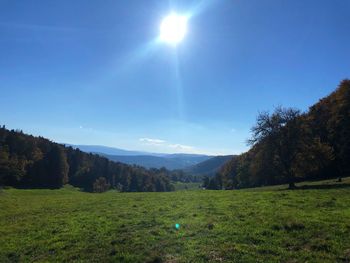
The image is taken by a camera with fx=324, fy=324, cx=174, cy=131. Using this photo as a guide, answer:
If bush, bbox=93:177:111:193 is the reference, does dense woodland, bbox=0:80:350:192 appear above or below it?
above

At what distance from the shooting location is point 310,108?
285ft

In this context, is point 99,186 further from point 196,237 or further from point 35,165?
point 196,237

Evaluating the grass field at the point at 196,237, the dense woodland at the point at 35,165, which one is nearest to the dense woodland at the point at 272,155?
the dense woodland at the point at 35,165

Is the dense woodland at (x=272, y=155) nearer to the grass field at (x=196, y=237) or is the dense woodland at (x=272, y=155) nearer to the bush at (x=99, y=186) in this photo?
the bush at (x=99, y=186)

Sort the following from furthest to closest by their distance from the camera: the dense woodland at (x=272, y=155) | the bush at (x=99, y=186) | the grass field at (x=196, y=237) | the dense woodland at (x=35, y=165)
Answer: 1. the bush at (x=99, y=186)
2. the dense woodland at (x=35, y=165)
3. the dense woodland at (x=272, y=155)
4. the grass field at (x=196, y=237)

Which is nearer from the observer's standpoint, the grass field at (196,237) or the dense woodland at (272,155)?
the grass field at (196,237)

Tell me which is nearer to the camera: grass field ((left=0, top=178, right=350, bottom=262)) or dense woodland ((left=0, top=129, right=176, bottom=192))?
grass field ((left=0, top=178, right=350, bottom=262))

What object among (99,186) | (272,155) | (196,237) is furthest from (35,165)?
(196,237)

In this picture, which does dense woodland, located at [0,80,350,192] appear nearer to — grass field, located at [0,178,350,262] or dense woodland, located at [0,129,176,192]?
dense woodland, located at [0,129,176,192]

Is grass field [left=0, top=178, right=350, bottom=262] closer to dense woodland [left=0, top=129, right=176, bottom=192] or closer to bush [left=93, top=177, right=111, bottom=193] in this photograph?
dense woodland [left=0, top=129, right=176, bottom=192]

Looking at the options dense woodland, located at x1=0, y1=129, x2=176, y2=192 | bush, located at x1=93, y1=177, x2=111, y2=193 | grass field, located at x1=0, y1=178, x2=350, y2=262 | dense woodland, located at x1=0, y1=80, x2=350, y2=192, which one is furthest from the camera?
bush, located at x1=93, y1=177, x2=111, y2=193

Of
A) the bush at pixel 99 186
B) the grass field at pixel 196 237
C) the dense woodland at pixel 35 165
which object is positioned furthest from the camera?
the bush at pixel 99 186

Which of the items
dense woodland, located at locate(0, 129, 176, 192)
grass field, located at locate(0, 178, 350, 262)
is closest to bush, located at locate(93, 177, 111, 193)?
dense woodland, located at locate(0, 129, 176, 192)

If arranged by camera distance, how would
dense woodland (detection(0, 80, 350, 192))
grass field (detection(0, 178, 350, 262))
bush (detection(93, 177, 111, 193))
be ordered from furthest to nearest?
bush (detection(93, 177, 111, 193)), dense woodland (detection(0, 80, 350, 192)), grass field (detection(0, 178, 350, 262))
